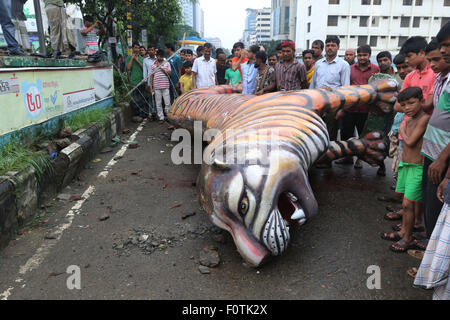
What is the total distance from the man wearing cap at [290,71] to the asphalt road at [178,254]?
5.95ft

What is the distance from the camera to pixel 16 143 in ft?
14.4

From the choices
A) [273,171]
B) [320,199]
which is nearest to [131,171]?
[320,199]

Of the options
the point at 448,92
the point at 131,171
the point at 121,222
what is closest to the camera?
the point at 448,92

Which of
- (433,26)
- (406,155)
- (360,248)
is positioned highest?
(433,26)

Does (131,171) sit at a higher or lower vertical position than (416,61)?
lower

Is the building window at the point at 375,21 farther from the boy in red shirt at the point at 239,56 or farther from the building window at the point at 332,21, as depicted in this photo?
the boy in red shirt at the point at 239,56

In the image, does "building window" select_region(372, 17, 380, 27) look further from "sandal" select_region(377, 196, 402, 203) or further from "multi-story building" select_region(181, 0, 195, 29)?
"sandal" select_region(377, 196, 402, 203)

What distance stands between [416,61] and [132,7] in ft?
35.2

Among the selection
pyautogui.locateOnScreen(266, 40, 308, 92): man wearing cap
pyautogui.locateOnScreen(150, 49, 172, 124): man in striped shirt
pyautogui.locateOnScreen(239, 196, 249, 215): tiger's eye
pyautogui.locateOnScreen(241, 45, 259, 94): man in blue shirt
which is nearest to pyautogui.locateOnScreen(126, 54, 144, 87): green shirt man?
pyautogui.locateOnScreen(150, 49, 172, 124): man in striped shirt

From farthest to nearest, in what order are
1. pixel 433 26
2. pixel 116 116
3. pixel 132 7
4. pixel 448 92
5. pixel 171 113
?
pixel 433 26 < pixel 132 7 < pixel 116 116 < pixel 171 113 < pixel 448 92

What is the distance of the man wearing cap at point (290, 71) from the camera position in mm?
5449

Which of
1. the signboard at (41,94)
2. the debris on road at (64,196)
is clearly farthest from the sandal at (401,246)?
the signboard at (41,94)

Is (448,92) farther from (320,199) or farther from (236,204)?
(320,199)

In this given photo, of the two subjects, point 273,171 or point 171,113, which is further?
point 171,113
